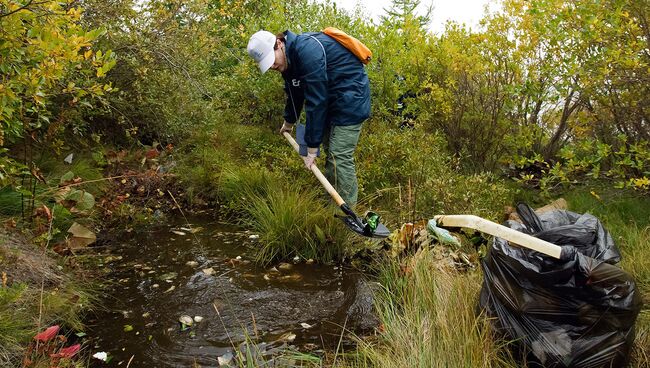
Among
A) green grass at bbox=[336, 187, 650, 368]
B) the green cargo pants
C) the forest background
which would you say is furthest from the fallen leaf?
green grass at bbox=[336, 187, 650, 368]

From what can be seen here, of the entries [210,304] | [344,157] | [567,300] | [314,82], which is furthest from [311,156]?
[567,300]

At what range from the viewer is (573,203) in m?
5.31

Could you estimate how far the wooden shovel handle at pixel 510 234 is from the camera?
2.33m

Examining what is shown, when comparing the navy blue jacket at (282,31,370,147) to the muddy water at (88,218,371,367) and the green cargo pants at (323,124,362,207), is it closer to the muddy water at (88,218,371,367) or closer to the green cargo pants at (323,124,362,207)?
the green cargo pants at (323,124,362,207)

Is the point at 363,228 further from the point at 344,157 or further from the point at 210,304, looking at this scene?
the point at 210,304

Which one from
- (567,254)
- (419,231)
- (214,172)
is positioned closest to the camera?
(567,254)

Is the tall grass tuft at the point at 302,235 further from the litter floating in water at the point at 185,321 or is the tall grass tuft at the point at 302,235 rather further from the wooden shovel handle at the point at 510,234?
the wooden shovel handle at the point at 510,234

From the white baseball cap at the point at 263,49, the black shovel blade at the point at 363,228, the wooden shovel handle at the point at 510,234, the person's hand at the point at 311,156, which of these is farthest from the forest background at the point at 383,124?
the white baseball cap at the point at 263,49

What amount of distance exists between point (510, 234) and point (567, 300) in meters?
0.42

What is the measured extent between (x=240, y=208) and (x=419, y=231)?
227 cm

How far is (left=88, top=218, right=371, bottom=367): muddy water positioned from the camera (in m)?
3.08

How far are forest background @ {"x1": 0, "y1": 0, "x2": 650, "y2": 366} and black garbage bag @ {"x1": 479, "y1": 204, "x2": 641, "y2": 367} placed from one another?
3.14 feet

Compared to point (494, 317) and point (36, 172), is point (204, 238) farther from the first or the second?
point (494, 317)

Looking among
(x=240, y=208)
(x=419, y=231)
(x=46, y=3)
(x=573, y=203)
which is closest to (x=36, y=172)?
(x=46, y=3)
